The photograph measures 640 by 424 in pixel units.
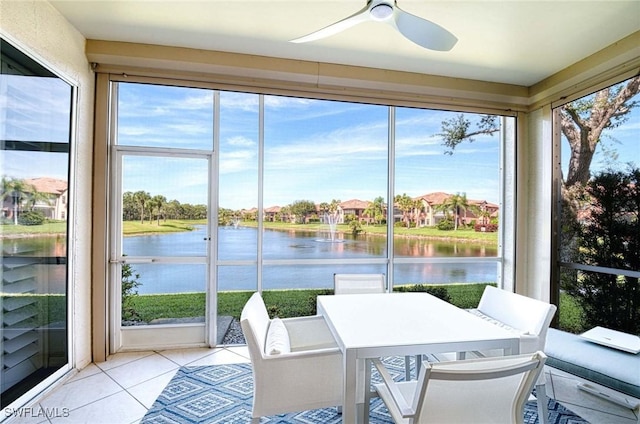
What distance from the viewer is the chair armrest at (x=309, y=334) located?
82.5 inches

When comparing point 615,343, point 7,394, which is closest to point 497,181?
point 615,343

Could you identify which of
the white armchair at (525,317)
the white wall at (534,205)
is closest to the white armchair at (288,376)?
the white armchair at (525,317)

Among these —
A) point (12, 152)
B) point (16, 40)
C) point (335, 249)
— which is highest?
point (16, 40)

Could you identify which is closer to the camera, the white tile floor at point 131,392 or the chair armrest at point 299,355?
the chair armrest at point 299,355

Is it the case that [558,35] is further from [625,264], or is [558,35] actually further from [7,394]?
[7,394]

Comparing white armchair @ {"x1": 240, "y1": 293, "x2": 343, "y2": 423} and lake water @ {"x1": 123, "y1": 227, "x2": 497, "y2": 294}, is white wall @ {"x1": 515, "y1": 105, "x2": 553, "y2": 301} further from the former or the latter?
white armchair @ {"x1": 240, "y1": 293, "x2": 343, "y2": 423}

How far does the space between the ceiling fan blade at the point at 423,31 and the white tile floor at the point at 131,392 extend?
250 cm

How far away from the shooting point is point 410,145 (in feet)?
11.8

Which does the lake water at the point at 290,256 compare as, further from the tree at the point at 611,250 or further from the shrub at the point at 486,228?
the tree at the point at 611,250

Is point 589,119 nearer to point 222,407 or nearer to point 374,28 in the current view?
point 374,28

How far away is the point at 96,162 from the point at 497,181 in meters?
4.20

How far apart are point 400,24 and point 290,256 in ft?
7.48

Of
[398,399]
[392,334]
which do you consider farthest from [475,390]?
[392,334]

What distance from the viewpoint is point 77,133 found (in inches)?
103
